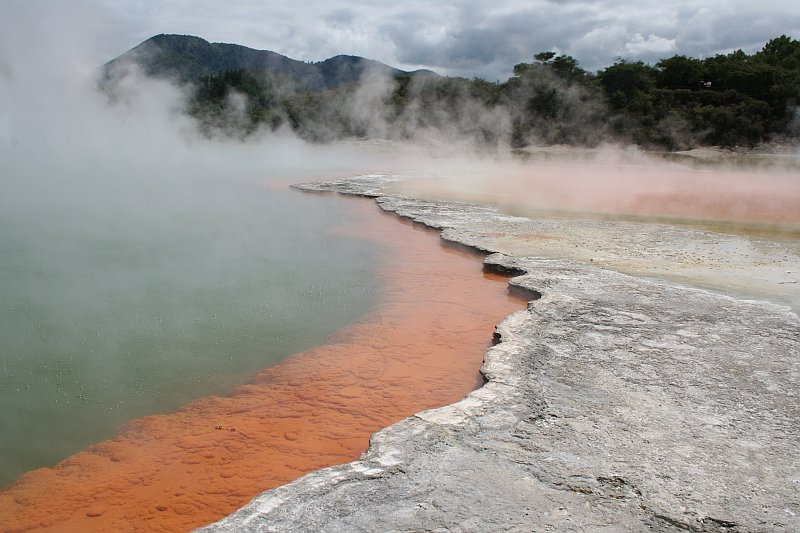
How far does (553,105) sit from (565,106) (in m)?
0.47

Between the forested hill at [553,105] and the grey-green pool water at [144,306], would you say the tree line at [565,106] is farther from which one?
the grey-green pool water at [144,306]

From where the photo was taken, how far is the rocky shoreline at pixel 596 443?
1.72m

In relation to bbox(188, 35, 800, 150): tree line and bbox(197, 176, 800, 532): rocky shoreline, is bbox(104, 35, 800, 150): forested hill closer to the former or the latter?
bbox(188, 35, 800, 150): tree line

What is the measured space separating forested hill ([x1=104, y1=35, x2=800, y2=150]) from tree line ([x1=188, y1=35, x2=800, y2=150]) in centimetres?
3

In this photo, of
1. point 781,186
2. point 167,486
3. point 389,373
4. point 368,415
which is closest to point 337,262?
point 389,373

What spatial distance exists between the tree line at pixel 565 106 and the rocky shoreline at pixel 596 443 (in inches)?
597

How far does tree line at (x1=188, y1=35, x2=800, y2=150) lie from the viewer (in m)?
16.4

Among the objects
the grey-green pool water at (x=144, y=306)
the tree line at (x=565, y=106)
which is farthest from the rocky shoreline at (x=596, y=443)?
the tree line at (x=565, y=106)

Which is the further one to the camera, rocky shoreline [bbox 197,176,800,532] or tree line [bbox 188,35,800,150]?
tree line [bbox 188,35,800,150]

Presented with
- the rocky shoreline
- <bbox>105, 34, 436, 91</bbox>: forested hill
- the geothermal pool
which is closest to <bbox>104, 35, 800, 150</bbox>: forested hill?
<bbox>105, 34, 436, 91</bbox>: forested hill

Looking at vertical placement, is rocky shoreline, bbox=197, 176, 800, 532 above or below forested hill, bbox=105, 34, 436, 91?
below

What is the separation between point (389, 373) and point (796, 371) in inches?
71.1

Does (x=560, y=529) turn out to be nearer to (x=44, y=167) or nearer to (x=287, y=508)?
(x=287, y=508)

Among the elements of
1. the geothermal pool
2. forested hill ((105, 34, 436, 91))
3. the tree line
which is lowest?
the geothermal pool
